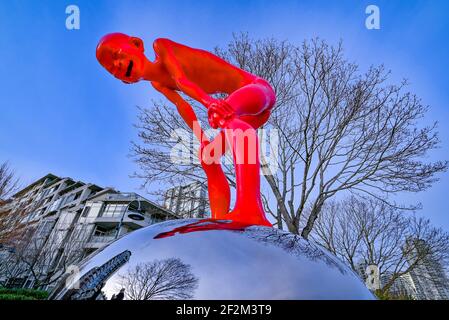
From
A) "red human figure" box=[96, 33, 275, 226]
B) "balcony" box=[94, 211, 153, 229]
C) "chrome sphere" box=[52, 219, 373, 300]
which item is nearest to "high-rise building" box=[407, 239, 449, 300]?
"red human figure" box=[96, 33, 275, 226]

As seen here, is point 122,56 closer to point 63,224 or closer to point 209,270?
point 209,270

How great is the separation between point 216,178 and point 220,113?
398 mm

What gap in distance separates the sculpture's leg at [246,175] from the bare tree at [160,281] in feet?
2.06

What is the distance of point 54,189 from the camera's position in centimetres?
3884

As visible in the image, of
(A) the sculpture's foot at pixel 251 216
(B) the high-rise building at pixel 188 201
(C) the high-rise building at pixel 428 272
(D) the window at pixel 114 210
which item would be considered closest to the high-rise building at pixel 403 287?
(C) the high-rise building at pixel 428 272

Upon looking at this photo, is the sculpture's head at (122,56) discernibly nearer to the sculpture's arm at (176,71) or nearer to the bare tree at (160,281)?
the sculpture's arm at (176,71)

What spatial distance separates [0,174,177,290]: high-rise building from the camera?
53.1 ft

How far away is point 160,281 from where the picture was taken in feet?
2.22

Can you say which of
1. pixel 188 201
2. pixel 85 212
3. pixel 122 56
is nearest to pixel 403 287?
pixel 188 201

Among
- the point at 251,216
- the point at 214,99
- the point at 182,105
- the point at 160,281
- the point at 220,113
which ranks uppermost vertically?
Result: the point at 182,105

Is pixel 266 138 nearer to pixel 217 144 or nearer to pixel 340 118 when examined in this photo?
pixel 340 118

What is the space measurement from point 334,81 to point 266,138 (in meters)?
2.10

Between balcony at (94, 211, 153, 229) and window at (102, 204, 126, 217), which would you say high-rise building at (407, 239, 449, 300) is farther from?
window at (102, 204, 126, 217)
